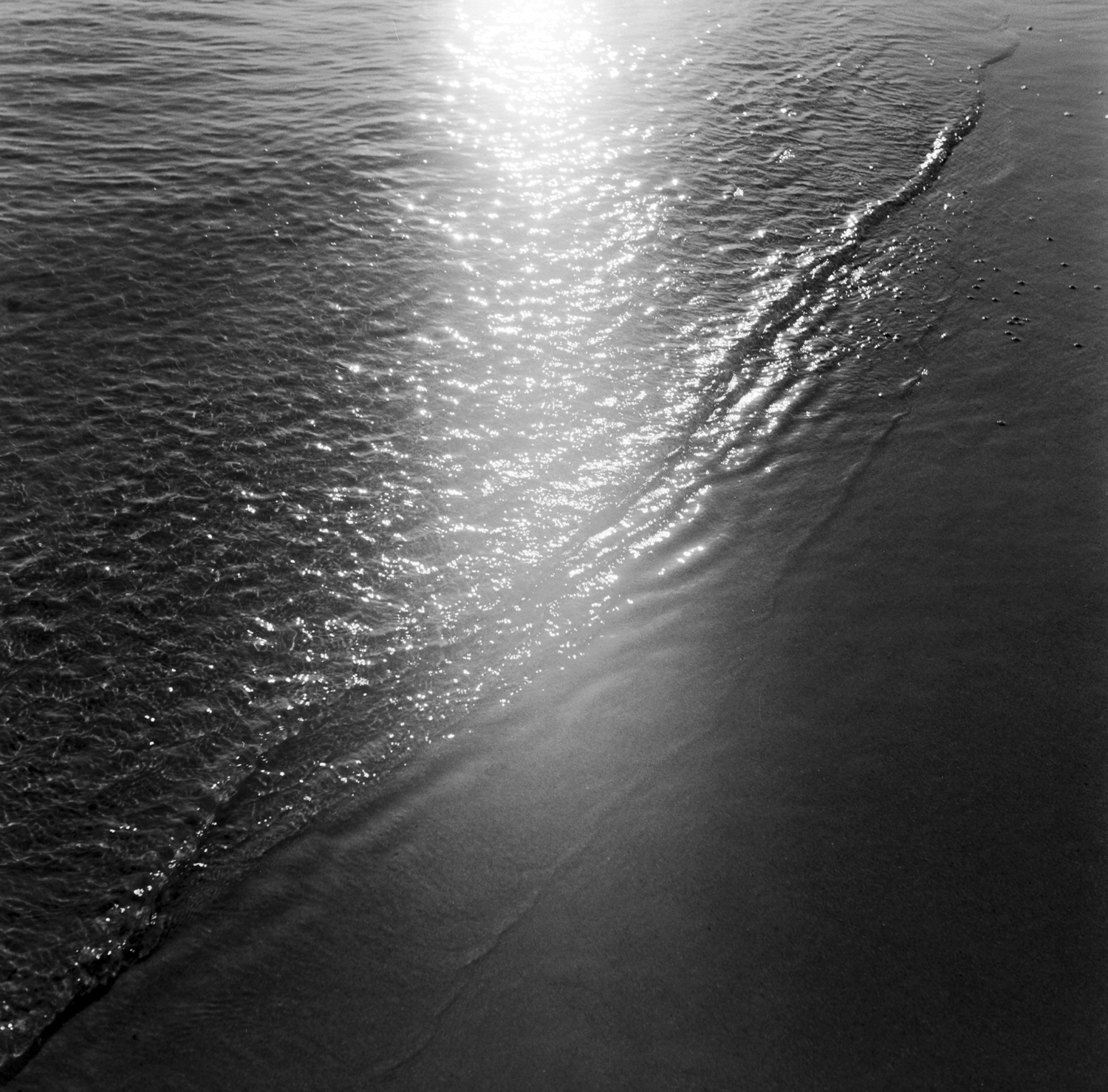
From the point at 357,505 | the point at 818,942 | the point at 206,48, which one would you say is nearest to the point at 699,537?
the point at 357,505

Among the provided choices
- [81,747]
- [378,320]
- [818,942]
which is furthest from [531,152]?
[818,942]

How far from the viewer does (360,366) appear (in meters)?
6.34

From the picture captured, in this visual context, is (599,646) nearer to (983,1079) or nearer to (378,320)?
(983,1079)

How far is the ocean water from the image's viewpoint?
4.15 m

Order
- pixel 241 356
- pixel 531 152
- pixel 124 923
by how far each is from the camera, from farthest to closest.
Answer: pixel 531 152
pixel 241 356
pixel 124 923

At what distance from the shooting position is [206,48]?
10016 mm

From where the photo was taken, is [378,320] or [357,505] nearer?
[357,505]

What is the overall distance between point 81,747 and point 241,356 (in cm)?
Result: 292

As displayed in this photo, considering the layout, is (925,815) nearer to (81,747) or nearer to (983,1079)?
(983,1079)

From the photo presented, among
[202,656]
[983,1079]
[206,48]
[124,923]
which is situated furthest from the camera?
[206,48]

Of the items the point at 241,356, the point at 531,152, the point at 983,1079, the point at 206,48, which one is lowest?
the point at 983,1079

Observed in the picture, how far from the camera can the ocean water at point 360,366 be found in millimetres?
4148

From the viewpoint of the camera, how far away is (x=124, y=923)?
3.52 metres

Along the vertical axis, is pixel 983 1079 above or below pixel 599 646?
below
